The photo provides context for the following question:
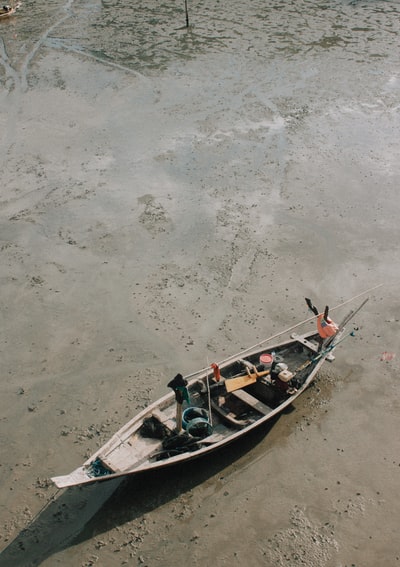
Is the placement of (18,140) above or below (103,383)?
above

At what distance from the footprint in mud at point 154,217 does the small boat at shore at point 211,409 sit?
6.26 metres

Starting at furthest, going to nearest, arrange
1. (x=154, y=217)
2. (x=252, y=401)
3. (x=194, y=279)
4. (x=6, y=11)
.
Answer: (x=6, y=11) < (x=154, y=217) < (x=194, y=279) < (x=252, y=401)

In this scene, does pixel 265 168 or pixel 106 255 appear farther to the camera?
pixel 265 168

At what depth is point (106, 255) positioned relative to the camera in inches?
592

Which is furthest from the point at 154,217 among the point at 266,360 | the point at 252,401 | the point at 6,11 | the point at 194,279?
the point at 6,11

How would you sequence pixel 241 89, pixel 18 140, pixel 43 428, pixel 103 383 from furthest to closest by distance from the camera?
1. pixel 241 89
2. pixel 18 140
3. pixel 103 383
4. pixel 43 428

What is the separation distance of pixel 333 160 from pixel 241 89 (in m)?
7.72

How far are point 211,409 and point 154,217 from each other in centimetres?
795

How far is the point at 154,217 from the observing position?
1655 centimetres

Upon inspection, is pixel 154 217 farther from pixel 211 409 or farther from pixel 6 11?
pixel 6 11

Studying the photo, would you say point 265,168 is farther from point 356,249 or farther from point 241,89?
point 241,89

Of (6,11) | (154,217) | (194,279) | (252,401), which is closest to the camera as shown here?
(252,401)

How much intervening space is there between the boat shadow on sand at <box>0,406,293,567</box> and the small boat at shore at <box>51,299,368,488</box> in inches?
25.5

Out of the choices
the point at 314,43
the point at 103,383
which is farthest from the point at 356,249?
the point at 314,43
